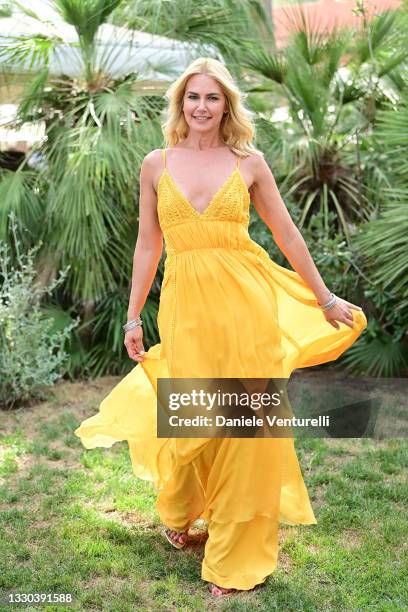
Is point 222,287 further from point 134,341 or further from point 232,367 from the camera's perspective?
point 134,341

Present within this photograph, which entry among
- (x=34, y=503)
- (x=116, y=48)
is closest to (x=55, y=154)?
(x=116, y=48)

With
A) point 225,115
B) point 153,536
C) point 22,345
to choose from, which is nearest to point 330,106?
point 22,345

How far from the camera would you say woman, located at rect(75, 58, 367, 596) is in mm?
3029

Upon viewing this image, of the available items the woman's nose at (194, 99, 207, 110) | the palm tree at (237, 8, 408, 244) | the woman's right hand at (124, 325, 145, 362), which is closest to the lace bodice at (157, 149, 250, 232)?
the woman's nose at (194, 99, 207, 110)

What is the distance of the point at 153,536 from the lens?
3.56m

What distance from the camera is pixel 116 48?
6.29 metres

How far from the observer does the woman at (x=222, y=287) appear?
303 cm

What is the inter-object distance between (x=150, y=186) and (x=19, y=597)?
166 cm

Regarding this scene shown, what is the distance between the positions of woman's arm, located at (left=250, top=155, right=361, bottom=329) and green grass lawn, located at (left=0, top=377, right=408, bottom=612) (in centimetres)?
103

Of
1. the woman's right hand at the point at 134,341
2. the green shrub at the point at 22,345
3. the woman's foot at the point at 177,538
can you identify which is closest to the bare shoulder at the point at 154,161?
the woman's right hand at the point at 134,341

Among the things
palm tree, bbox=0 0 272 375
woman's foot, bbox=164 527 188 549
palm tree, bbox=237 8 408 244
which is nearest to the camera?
woman's foot, bbox=164 527 188 549

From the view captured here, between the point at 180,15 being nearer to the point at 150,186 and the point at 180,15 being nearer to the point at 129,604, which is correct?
the point at 150,186

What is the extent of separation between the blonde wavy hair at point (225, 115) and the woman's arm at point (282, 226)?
96 millimetres

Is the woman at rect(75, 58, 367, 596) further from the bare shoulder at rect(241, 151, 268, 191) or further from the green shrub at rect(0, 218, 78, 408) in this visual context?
the green shrub at rect(0, 218, 78, 408)
